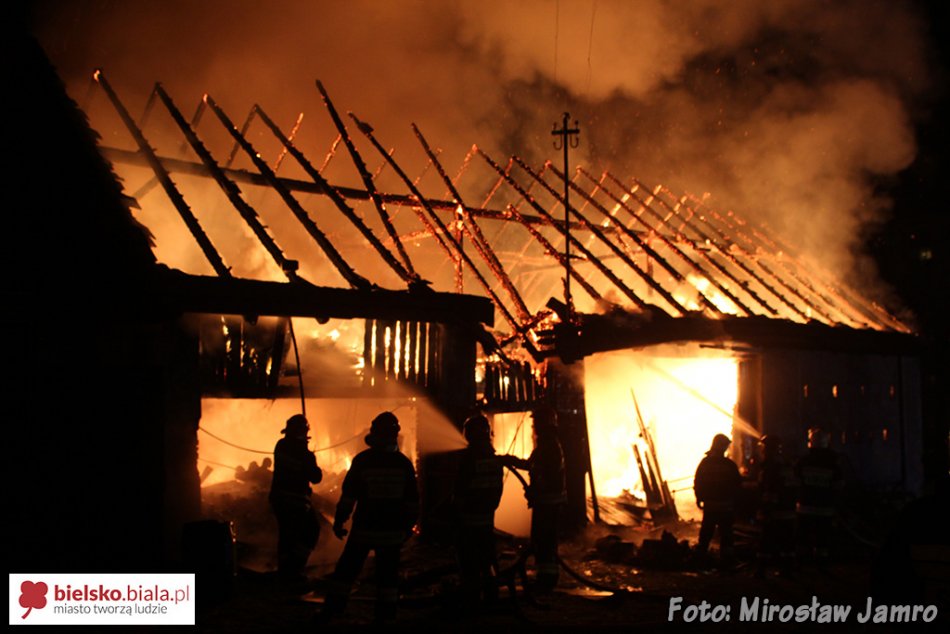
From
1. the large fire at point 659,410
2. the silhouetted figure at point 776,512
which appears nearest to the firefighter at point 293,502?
the silhouetted figure at point 776,512

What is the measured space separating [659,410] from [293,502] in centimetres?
915

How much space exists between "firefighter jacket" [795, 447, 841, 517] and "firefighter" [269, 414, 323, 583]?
21.1 feet

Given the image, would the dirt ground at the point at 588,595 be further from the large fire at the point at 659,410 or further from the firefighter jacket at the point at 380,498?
the large fire at the point at 659,410

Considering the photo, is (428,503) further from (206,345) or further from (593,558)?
(206,345)

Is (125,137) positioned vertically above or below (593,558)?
above

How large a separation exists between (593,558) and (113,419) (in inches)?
260

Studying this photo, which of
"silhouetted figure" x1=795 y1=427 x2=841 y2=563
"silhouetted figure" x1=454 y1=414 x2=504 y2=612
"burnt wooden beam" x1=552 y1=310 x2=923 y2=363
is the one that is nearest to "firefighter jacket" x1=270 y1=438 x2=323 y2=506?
"silhouetted figure" x1=454 y1=414 x2=504 y2=612

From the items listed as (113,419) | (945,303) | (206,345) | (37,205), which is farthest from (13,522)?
(945,303)

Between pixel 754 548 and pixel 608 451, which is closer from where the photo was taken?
pixel 754 548

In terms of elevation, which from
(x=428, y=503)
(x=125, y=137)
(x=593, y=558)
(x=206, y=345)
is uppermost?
(x=125, y=137)

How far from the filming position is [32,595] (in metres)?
6.63

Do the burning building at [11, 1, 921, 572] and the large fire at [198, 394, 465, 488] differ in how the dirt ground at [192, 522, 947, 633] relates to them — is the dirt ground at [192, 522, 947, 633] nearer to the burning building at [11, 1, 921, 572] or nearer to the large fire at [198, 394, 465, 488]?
the burning building at [11, 1, 921, 572]

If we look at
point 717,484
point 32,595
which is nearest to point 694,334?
point 717,484

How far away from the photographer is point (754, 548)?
35.2 feet
